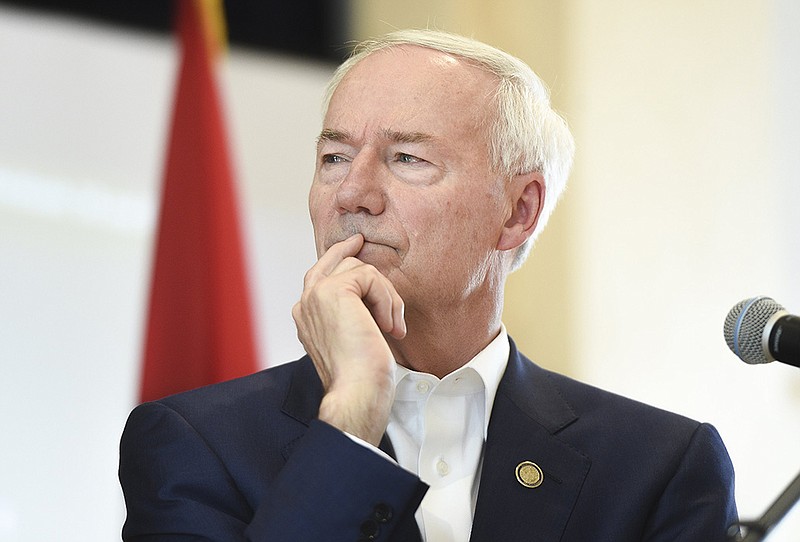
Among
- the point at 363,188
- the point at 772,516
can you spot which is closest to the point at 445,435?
the point at 363,188

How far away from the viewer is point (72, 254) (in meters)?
4.02

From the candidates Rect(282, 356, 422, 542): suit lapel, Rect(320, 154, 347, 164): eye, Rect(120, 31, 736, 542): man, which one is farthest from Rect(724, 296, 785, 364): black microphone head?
Rect(320, 154, 347, 164): eye

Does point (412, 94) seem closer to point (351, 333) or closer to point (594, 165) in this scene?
point (351, 333)

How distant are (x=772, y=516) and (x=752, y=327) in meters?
0.38

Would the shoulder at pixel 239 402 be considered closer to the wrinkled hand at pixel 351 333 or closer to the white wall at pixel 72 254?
the wrinkled hand at pixel 351 333

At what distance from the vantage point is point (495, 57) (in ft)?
8.29

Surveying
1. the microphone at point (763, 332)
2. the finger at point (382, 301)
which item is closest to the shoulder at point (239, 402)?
the finger at point (382, 301)

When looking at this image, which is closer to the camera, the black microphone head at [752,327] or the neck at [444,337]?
the black microphone head at [752,327]

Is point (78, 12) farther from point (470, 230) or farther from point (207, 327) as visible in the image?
point (470, 230)

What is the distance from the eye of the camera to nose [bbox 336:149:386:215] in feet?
7.31

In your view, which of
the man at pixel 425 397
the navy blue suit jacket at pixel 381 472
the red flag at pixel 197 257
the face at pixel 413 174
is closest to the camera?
the navy blue suit jacket at pixel 381 472

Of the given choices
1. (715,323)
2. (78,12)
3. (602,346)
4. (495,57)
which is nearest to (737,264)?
(715,323)

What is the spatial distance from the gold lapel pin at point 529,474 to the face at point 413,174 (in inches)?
15.1

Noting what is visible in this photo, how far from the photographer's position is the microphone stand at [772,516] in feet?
4.65
